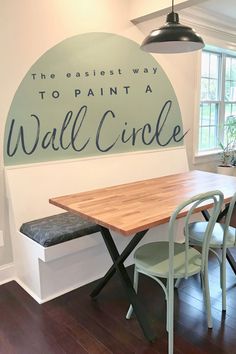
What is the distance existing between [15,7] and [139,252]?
6.45 ft

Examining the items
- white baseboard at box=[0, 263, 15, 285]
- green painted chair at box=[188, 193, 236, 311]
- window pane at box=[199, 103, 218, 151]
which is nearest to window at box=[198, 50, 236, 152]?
window pane at box=[199, 103, 218, 151]

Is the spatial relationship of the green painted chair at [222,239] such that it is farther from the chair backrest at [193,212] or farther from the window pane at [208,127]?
the window pane at [208,127]

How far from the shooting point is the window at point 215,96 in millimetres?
4430

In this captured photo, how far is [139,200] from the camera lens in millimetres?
2049

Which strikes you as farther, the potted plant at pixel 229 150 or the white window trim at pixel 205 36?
the potted plant at pixel 229 150

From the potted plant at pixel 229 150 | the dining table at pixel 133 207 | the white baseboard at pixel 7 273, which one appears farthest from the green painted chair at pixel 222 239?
the potted plant at pixel 229 150

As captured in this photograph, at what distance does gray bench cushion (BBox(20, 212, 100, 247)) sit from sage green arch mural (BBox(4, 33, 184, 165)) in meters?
0.52

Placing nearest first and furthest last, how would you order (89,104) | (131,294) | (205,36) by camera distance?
(131,294) → (89,104) → (205,36)

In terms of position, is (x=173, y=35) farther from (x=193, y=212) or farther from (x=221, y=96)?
(x=221, y=96)

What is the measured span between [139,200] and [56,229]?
0.64 metres

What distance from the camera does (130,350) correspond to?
5.77ft

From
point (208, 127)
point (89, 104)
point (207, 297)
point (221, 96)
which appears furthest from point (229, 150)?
point (207, 297)

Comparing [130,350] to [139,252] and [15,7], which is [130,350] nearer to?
[139,252]

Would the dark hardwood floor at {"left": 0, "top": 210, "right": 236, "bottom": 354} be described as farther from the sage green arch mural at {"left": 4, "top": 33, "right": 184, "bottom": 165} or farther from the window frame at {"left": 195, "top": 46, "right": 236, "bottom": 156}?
the window frame at {"left": 195, "top": 46, "right": 236, "bottom": 156}
